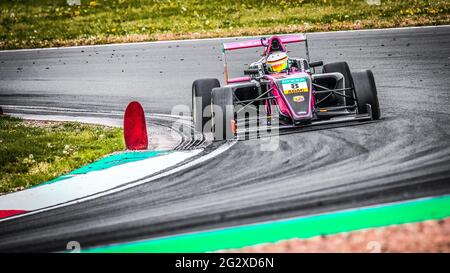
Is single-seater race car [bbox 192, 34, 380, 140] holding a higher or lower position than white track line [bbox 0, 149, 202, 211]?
higher

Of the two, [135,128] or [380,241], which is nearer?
[380,241]

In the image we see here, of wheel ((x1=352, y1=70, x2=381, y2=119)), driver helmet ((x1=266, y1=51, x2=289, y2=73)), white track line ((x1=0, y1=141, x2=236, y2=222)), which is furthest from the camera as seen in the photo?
driver helmet ((x1=266, y1=51, x2=289, y2=73))

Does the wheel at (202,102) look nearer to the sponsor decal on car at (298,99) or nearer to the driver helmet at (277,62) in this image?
the driver helmet at (277,62)

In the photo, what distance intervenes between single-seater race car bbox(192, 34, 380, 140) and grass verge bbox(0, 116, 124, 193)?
1.54 m

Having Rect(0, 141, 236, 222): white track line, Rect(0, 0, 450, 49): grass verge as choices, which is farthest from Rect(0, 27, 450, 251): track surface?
Rect(0, 0, 450, 49): grass verge

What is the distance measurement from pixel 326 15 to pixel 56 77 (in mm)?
9025

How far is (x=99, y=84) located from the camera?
18.1 metres

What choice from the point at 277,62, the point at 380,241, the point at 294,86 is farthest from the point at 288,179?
the point at 277,62

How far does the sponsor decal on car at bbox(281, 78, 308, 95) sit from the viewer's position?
34.5 ft

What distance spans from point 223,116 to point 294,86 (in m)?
1.04

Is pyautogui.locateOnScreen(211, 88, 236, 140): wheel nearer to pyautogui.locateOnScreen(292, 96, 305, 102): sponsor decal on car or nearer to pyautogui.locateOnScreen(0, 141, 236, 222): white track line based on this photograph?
pyautogui.locateOnScreen(0, 141, 236, 222): white track line

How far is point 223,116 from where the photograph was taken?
10562 millimetres

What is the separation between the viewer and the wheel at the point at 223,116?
10500 millimetres

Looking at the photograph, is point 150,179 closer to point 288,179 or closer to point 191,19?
point 288,179
